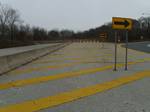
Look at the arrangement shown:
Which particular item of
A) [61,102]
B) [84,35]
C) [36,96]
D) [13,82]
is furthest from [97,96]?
[84,35]

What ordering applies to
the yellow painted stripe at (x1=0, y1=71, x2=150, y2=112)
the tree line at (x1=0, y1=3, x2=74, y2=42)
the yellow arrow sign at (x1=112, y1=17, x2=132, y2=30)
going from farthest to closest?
the tree line at (x1=0, y1=3, x2=74, y2=42) < the yellow arrow sign at (x1=112, y1=17, x2=132, y2=30) < the yellow painted stripe at (x1=0, y1=71, x2=150, y2=112)

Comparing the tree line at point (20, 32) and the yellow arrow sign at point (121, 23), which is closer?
the yellow arrow sign at point (121, 23)

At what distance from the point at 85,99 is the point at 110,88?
1.70 m

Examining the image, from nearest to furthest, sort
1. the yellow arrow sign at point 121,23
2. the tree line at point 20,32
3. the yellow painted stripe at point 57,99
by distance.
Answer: the yellow painted stripe at point 57,99, the yellow arrow sign at point 121,23, the tree line at point 20,32

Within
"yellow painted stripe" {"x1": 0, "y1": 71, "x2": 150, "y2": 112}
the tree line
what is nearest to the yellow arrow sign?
"yellow painted stripe" {"x1": 0, "y1": 71, "x2": 150, "y2": 112}

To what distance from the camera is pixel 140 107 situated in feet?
19.4

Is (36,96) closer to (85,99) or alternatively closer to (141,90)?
(85,99)

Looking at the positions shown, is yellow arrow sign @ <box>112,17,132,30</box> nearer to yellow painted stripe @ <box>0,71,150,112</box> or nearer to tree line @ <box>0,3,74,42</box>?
yellow painted stripe @ <box>0,71,150,112</box>

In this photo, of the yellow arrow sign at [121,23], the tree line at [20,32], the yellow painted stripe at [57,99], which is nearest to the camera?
the yellow painted stripe at [57,99]

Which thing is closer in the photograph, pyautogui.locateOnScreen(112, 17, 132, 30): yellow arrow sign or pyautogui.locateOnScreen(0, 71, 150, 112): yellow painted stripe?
pyautogui.locateOnScreen(0, 71, 150, 112): yellow painted stripe

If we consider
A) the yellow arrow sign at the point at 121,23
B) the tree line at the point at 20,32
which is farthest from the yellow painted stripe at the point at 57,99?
the tree line at the point at 20,32

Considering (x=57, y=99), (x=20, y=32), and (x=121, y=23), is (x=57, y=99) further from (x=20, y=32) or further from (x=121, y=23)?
(x=20, y=32)

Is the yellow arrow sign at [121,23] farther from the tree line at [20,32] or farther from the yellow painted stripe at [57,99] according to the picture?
the tree line at [20,32]

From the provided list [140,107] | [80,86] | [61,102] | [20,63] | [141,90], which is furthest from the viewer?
[20,63]
